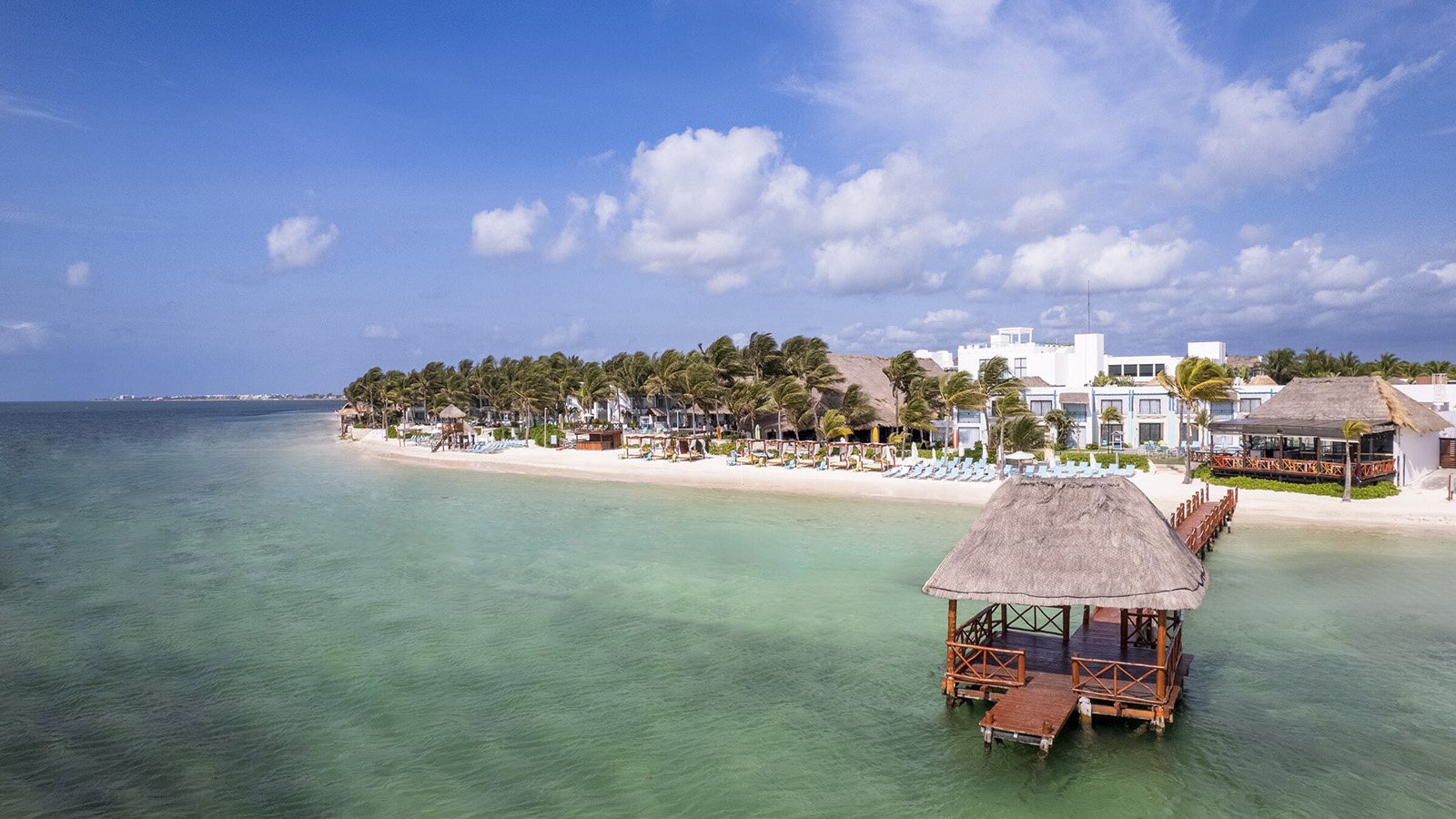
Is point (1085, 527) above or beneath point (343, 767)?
above

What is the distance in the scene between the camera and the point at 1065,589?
39.7 ft

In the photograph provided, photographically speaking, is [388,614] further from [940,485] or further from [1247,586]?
[940,485]

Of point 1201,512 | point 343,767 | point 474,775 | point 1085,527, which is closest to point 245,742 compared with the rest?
point 343,767

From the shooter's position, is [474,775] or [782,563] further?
[782,563]

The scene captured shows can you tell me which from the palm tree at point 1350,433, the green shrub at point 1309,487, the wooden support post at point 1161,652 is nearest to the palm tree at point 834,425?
the green shrub at point 1309,487

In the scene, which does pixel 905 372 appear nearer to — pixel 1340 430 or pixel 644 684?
pixel 1340 430

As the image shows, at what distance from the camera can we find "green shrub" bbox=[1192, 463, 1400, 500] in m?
30.1

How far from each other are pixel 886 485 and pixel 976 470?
4.81 m

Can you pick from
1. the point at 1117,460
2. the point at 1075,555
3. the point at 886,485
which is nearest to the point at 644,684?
the point at 1075,555

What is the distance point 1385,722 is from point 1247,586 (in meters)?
8.39

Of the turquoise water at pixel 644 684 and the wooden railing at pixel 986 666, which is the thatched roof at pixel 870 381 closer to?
the turquoise water at pixel 644 684

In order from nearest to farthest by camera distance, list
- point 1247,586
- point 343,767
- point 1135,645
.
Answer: point 343,767 → point 1135,645 → point 1247,586

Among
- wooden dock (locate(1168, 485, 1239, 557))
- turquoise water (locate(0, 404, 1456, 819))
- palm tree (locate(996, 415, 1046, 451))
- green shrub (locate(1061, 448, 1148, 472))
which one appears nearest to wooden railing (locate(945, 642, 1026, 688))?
turquoise water (locate(0, 404, 1456, 819))

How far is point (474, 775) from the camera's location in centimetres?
1172
